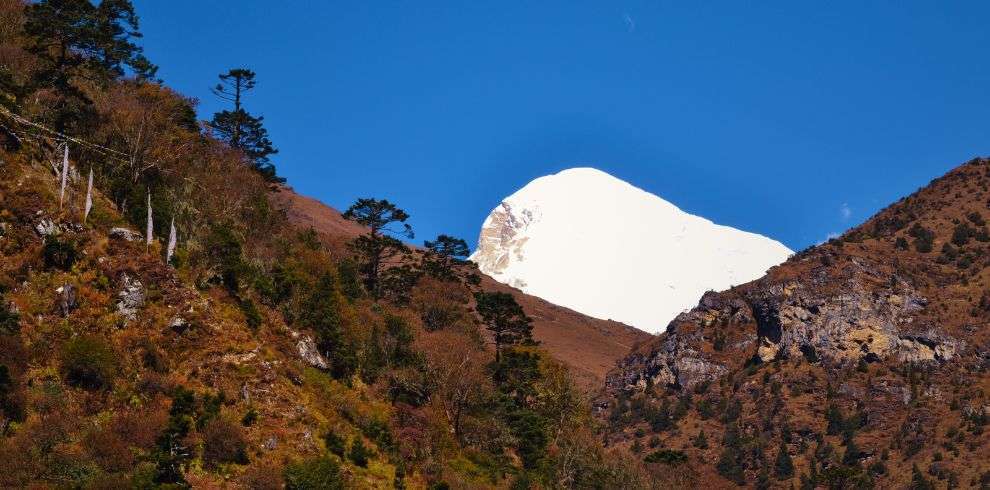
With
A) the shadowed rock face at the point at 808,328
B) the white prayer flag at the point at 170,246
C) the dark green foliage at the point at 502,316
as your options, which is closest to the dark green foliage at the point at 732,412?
the shadowed rock face at the point at 808,328

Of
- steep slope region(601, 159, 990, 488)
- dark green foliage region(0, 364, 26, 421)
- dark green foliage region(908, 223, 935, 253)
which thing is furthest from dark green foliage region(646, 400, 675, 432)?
dark green foliage region(0, 364, 26, 421)

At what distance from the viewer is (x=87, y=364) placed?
2491cm

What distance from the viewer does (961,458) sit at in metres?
91.4

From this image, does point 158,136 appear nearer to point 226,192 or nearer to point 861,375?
point 226,192

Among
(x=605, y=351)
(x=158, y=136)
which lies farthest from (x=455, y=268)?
(x=605, y=351)

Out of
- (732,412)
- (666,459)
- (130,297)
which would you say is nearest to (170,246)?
(130,297)

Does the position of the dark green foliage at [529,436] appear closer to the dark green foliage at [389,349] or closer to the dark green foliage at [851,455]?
the dark green foliage at [389,349]

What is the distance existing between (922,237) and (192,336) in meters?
128

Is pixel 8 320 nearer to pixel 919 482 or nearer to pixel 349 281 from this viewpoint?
pixel 349 281

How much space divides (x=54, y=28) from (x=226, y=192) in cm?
973

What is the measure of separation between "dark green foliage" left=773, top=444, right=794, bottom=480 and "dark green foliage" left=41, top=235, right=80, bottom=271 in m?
88.3

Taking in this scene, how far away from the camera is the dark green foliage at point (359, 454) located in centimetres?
3106

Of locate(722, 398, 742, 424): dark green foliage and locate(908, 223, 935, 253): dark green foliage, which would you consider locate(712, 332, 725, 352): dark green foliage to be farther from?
locate(908, 223, 935, 253): dark green foliage

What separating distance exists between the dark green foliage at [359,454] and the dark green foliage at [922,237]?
120 m
